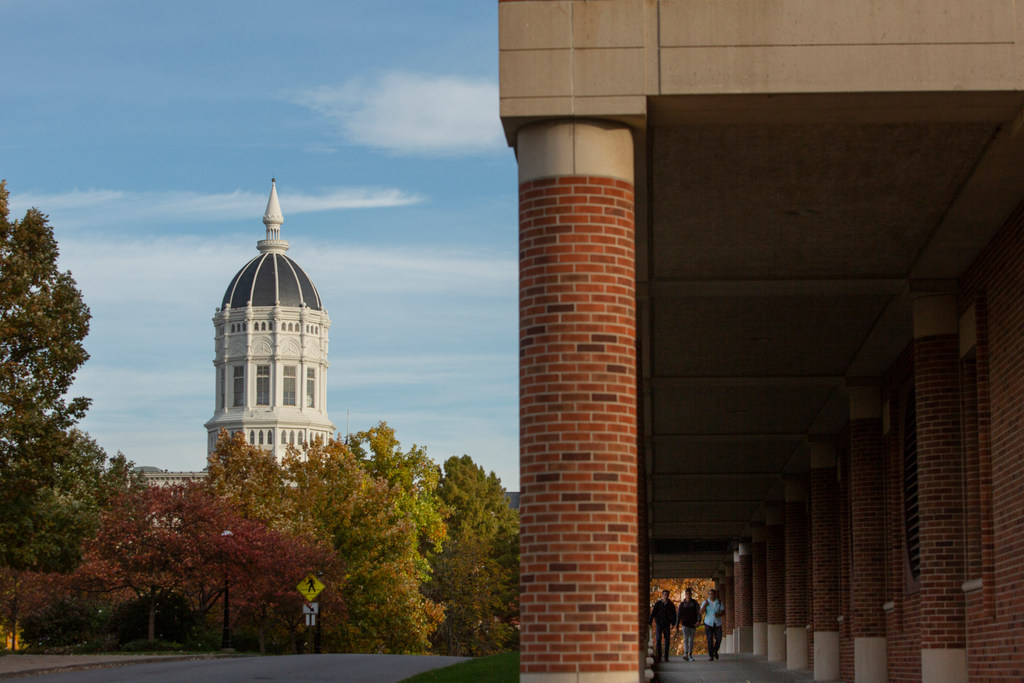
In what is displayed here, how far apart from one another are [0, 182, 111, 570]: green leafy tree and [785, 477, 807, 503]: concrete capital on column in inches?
605

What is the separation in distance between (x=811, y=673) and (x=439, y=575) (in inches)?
2108

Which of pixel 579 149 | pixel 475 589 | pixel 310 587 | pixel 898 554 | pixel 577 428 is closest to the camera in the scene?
pixel 577 428

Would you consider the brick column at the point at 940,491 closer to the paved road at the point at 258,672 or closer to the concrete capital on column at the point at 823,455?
the paved road at the point at 258,672

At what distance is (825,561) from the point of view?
24812 millimetres

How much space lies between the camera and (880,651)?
65.9 feet

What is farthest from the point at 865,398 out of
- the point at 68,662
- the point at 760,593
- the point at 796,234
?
the point at 760,593

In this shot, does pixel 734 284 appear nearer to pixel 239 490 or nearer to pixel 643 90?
pixel 643 90

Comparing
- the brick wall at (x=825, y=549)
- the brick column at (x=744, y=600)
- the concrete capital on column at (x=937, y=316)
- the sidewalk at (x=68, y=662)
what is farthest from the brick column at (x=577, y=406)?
the brick column at (x=744, y=600)

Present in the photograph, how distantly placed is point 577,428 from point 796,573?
2055cm

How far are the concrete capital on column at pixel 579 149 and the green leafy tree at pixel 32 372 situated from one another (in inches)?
660

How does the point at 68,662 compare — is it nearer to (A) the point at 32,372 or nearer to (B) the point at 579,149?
(A) the point at 32,372

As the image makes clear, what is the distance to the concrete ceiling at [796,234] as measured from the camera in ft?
35.5

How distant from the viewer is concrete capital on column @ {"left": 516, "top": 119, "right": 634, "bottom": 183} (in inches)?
406

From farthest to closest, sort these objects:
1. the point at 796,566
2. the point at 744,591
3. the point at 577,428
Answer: the point at 744,591 < the point at 796,566 < the point at 577,428
